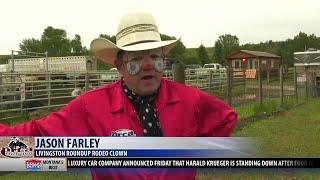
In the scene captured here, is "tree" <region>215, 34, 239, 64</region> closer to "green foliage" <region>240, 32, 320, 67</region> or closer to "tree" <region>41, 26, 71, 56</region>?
"green foliage" <region>240, 32, 320, 67</region>

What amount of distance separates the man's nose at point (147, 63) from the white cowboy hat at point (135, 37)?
7cm

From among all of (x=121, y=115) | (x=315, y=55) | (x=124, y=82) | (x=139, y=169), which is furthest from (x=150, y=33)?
(x=315, y=55)

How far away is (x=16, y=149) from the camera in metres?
2.83

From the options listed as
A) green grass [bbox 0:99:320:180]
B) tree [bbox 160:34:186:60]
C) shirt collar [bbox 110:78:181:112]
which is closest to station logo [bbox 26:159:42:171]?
shirt collar [bbox 110:78:181:112]

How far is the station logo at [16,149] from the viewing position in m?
2.78

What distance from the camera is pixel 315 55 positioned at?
32188mm

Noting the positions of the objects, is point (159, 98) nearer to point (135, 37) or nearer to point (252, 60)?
point (135, 37)

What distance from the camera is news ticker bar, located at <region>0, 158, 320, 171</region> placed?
9.12ft

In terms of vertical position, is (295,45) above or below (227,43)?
below

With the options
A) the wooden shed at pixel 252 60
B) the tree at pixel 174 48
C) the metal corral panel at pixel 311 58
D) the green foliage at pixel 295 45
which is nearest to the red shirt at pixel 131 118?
the tree at pixel 174 48

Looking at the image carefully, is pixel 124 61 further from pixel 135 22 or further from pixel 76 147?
pixel 76 147

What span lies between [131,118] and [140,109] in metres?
0.07

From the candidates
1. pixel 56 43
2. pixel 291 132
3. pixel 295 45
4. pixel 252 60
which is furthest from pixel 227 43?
pixel 291 132

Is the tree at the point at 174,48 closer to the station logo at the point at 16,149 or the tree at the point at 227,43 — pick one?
the station logo at the point at 16,149
